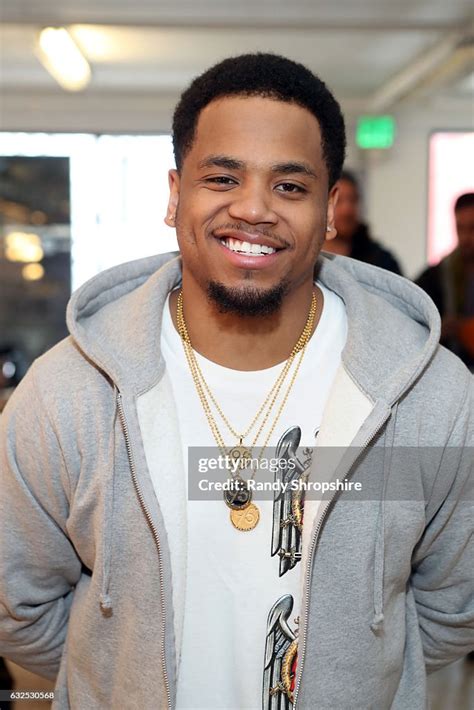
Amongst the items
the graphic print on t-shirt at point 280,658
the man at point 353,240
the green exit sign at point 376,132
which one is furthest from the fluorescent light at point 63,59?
the graphic print on t-shirt at point 280,658

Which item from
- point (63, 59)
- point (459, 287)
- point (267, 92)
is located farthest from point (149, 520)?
point (63, 59)

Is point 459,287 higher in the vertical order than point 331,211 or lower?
higher

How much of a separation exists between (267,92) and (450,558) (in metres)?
0.86

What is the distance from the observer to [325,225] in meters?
1.53

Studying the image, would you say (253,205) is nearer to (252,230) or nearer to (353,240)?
(252,230)

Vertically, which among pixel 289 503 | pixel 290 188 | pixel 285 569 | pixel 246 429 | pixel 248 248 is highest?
pixel 290 188

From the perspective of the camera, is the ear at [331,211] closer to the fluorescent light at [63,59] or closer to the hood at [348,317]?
the hood at [348,317]

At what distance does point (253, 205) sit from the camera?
1411 millimetres

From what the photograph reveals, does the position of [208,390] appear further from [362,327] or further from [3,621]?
[3,621]

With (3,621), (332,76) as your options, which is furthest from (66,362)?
(332,76)

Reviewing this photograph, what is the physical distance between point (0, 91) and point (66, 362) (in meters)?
7.20

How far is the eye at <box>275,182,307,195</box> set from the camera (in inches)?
57.0

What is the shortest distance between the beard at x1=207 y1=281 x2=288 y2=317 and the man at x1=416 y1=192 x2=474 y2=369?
2.19 meters

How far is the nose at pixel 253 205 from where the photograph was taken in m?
1.41
